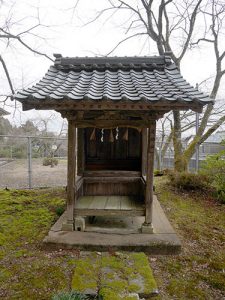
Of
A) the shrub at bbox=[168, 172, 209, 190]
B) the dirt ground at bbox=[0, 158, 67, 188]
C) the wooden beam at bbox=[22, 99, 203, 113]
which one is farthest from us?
the dirt ground at bbox=[0, 158, 67, 188]

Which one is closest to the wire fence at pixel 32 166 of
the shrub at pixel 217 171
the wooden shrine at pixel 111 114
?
the wooden shrine at pixel 111 114

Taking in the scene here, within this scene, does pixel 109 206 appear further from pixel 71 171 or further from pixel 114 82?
pixel 114 82

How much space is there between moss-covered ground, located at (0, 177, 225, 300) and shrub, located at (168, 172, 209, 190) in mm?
1620

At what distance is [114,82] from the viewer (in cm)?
417

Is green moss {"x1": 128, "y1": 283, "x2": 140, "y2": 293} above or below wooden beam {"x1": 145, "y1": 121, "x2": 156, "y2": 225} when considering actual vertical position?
below

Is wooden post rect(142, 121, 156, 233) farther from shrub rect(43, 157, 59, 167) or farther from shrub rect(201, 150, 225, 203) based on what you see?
shrub rect(43, 157, 59, 167)

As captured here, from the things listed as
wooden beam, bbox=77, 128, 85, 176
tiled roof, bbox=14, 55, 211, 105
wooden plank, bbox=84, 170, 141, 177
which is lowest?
wooden plank, bbox=84, 170, 141, 177

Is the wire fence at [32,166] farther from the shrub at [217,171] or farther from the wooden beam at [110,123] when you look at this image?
the wooden beam at [110,123]

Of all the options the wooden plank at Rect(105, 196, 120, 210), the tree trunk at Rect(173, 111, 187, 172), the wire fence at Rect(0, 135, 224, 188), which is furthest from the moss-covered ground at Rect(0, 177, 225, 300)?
the wire fence at Rect(0, 135, 224, 188)

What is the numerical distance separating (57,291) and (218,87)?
10.8 meters

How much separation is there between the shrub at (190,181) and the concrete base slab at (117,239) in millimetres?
3384

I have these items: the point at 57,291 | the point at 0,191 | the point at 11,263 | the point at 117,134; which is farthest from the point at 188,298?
the point at 0,191

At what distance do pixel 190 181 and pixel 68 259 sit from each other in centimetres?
522

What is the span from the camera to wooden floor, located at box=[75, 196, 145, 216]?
4.15m
